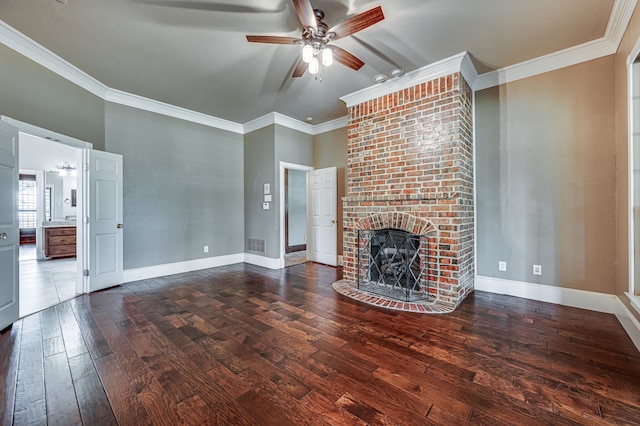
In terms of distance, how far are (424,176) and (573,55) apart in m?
2.06

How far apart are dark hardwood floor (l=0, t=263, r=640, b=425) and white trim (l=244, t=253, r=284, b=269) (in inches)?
71.7

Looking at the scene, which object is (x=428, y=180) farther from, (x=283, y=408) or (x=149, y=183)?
(x=149, y=183)

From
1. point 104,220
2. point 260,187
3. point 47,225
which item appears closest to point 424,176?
point 260,187

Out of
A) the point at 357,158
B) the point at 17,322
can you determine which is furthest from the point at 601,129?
the point at 17,322

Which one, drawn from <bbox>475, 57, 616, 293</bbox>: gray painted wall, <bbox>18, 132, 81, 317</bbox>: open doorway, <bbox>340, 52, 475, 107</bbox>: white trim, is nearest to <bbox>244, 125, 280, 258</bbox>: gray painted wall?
<bbox>340, 52, 475, 107</bbox>: white trim

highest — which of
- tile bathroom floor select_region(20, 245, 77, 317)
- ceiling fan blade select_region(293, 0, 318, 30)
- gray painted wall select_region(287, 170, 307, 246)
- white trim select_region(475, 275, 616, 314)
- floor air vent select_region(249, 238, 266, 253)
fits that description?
Result: ceiling fan blade select_region(293, 0, 318, 30)

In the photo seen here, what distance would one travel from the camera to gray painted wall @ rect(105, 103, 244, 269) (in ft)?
13.9

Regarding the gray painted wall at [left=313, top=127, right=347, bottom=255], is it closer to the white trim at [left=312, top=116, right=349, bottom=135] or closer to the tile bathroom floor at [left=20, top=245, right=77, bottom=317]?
the white trim at [left=312, top=116, right=349, bottom=135]

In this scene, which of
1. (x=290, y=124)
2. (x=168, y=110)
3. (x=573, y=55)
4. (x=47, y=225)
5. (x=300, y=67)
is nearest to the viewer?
(x=300, y=67)

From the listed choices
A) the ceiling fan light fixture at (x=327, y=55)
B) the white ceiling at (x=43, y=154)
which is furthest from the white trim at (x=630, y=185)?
the white ceiling at (x=43, y=154)

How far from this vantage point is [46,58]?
303 centimetres

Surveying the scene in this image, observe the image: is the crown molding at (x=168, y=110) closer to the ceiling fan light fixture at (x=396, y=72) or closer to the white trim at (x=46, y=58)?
the white trim at (x=46, y=58)

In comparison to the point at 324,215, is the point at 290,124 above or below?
above

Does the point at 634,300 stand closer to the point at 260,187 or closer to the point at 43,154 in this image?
the point at 260,187
